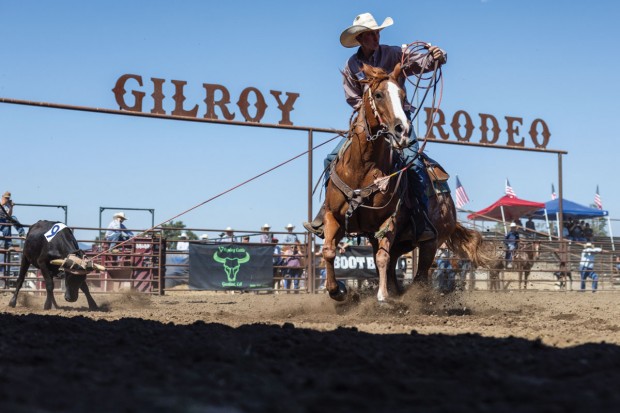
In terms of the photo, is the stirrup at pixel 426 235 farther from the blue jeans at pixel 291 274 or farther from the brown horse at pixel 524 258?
the brown horse at pixel 524 258

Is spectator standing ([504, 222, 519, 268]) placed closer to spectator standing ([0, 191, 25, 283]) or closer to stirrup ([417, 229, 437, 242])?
stirrup ([417, 229, 437, 242])

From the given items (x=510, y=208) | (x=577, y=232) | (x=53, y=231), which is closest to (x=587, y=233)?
(x=577, y=232)

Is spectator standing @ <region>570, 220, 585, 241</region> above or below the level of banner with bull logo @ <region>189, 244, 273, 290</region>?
above

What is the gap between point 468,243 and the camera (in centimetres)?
991

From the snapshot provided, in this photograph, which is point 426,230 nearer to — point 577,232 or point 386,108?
point 386,108

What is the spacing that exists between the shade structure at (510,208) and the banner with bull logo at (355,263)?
40.1ft

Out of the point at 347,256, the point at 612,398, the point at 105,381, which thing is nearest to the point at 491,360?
the point at 612,398

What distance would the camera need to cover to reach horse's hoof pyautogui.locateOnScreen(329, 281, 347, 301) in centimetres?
730

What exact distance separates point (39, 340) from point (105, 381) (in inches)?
59.2

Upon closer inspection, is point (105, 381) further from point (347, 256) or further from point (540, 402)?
point (347, 256)

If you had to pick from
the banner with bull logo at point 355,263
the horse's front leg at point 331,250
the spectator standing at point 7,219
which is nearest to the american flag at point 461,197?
the banner with bull logo at point 355,263

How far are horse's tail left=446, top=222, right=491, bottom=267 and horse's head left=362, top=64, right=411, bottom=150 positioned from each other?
11.3ft

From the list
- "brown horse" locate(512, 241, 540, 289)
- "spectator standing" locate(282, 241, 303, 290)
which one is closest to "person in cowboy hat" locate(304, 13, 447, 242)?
"spectator standing" locate(282, 241, 303, 290)

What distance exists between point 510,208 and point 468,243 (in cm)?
1977
